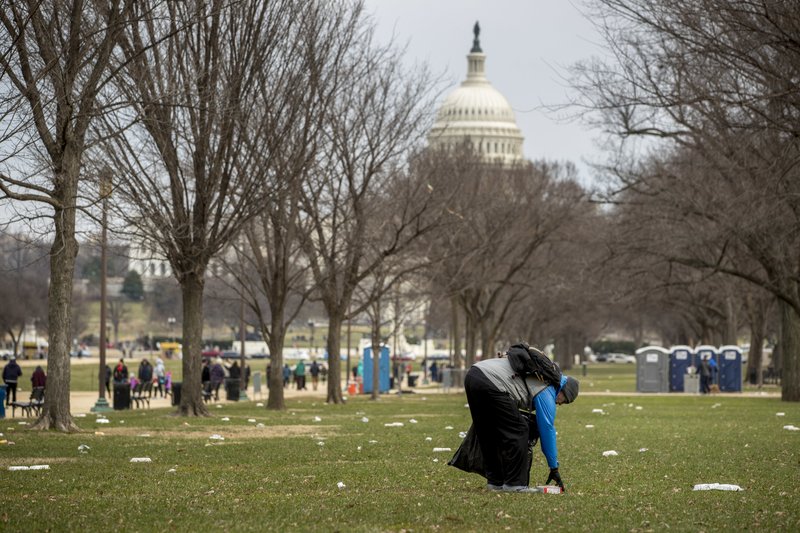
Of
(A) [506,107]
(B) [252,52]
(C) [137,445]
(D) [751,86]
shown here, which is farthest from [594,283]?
(A) [506,107]

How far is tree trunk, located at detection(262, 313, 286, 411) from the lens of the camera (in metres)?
35.8

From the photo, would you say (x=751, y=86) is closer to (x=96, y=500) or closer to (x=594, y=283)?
(x=96, y=500)

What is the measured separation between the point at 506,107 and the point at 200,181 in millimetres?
152206

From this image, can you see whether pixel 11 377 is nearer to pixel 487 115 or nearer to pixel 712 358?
pixel 712 358

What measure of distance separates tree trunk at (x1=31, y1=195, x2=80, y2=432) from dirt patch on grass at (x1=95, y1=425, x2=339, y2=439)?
89cm

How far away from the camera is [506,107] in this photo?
177250 mm

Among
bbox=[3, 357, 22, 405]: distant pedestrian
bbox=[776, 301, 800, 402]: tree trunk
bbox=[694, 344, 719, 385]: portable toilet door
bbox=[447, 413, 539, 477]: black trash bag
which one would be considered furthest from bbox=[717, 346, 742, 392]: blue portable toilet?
bbox=[447, 413, 539, 477]: black trash bag

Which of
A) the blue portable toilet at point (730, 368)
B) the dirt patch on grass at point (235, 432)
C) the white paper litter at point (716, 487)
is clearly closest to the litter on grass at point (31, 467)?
the dirt patch on grass at point (235, 432)

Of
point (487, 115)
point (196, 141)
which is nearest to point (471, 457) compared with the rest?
point (196, 141)

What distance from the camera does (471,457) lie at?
40.8 feet

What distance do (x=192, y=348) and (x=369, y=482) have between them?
629 inches

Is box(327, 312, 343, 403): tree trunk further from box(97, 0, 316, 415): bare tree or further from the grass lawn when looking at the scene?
the grass lawn

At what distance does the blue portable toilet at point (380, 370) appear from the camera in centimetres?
5562

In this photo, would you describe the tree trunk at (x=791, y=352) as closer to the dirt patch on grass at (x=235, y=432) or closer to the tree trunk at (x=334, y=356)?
the tree trunk at (x=334, y=356)
